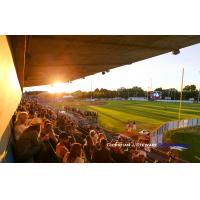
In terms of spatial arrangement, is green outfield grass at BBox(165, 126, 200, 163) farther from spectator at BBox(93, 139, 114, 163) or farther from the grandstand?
spectator at BBox(93, 139, 114, 163)

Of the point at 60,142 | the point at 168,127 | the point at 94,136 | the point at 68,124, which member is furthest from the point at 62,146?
the point at 168,127

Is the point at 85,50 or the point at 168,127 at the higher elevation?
the point at 85,50

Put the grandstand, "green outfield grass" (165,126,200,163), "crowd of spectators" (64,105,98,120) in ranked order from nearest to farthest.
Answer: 1. the grandstand
2. "green outfield grass" (165,126,200,163)
3. "crowd of spectators" (64,105,98,120)

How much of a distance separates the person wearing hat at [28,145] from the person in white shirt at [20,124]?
0.17 ft

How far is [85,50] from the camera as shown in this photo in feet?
10.9

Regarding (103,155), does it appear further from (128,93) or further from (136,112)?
(128,93)

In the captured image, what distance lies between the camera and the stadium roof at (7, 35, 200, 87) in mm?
2900

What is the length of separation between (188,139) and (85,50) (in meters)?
2.11

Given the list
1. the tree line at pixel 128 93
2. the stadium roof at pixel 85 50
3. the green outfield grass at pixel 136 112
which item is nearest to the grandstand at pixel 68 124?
the stadium roof at pixel 85 50

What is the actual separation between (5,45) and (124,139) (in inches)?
102

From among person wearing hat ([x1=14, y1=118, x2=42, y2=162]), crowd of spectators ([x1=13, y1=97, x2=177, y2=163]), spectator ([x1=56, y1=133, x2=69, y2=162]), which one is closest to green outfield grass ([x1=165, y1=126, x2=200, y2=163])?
crowd of spectators ([x1=13, y1=97, x2=177, y2=163])

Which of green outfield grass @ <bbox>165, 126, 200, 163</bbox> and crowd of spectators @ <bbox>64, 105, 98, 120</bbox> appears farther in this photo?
crowd of spectators @ <bbox>64, 105, 98, 120</bbox>

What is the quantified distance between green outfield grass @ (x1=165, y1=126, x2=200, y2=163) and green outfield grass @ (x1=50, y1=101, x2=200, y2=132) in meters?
0.19
